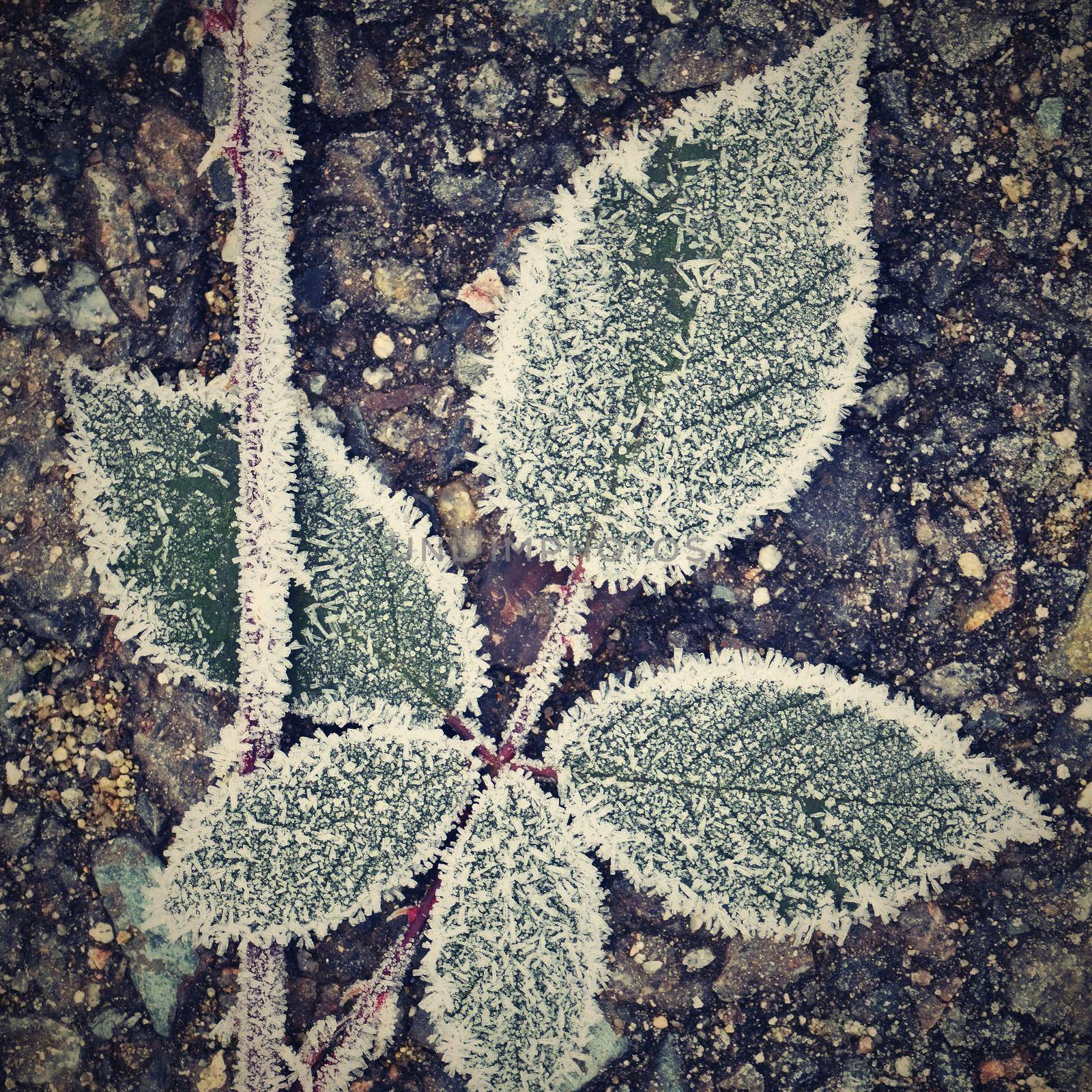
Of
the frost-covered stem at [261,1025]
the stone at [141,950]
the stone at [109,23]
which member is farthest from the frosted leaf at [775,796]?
the stone at [109,23]

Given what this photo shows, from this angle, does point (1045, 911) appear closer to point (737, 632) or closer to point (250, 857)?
point (737, 632)

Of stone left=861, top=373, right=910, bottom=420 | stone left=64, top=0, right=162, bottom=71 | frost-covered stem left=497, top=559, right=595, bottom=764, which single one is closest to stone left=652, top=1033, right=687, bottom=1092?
frost-covered stem left=497, top=559, right=595, bottom=764

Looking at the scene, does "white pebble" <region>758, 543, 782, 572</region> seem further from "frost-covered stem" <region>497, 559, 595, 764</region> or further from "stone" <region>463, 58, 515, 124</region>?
"stone" <region>463, 58, 515, 124</region>

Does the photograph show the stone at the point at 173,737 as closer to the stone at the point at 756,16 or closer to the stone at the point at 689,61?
the stone at the point at 689,61

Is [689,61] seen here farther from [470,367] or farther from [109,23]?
[109,23]

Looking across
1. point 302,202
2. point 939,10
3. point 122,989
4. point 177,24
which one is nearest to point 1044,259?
point 939,10
